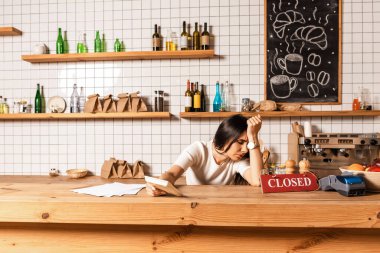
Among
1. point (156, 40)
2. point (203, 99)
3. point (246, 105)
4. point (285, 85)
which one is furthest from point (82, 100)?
point (285, 85)

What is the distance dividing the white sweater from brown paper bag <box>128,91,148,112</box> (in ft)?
4.06

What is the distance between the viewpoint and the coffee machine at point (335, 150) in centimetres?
279

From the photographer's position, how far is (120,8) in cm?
340

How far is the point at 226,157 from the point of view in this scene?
2.08 m

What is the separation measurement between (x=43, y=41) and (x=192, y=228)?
9.46 ft

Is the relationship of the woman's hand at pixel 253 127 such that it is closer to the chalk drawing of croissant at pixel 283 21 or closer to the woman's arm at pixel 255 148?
the woman's arm at pixel 255 148

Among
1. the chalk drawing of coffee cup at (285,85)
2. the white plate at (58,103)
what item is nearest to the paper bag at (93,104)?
the white plate at (58,103)

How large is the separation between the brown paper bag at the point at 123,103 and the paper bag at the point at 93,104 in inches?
7.1

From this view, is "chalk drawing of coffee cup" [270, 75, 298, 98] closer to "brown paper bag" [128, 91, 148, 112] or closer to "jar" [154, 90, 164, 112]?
"jar" [154, 90, 164, 112]

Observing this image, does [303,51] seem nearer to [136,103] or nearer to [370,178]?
[136,103]

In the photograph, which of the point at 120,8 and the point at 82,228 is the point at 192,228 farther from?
the point at 120,8

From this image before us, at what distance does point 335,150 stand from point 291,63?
0.91 meters

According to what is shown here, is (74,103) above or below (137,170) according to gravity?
above

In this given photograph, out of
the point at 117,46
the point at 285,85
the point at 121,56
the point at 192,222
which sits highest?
the point at 117,46
